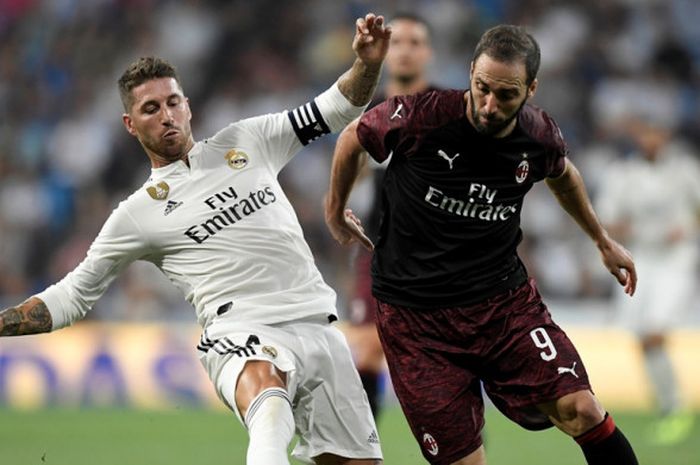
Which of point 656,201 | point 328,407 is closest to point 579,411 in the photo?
point 328,407

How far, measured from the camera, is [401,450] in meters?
8.48

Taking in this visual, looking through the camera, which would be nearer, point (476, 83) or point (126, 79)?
point (476, 83)

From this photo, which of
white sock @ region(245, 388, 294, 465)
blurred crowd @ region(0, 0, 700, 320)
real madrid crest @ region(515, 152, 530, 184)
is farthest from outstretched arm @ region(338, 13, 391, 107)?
blurred crowd @ region(0, 0, 700, 320)

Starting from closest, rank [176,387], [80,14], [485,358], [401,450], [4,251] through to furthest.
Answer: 1. [485,358]
2. [401,450]
3. [176,387]
4. [4,251]
5. [80,14]

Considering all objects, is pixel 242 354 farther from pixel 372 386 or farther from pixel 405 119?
pixel 372 386

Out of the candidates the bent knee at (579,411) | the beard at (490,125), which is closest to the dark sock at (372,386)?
the bent knee at (579,411)

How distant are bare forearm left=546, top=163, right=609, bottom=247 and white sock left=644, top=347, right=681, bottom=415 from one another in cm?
490

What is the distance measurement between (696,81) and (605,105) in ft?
3.59

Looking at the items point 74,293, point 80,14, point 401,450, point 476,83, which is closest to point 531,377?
point 476,83

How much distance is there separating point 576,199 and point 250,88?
9686mm

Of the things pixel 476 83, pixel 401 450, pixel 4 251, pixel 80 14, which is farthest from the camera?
pixel 80 14

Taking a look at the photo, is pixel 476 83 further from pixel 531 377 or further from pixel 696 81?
pixel 696 81

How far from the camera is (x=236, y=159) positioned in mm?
5355

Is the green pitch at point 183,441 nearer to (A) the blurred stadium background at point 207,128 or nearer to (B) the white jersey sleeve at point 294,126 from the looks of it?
(A) the blurred stadium background at point 207,128
